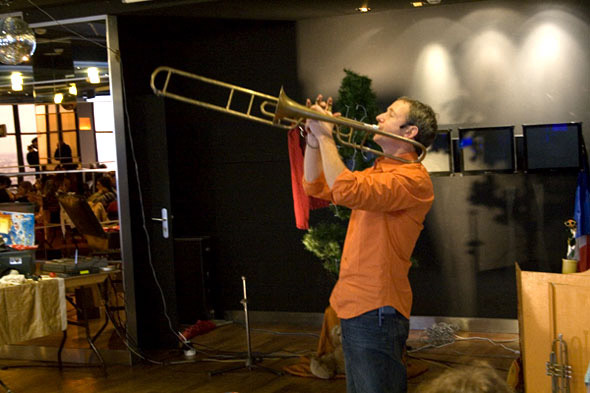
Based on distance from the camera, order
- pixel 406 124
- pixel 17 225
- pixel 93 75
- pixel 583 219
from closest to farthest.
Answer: pixel 406 124 → pixel 17 225 → pixel 583 219 → pixel 93 75

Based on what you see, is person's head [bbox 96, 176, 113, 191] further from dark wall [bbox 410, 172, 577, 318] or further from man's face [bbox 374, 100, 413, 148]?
man's face [bbox 374, 100, 413, 148]

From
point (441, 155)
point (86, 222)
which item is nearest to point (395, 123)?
point (441, 155)

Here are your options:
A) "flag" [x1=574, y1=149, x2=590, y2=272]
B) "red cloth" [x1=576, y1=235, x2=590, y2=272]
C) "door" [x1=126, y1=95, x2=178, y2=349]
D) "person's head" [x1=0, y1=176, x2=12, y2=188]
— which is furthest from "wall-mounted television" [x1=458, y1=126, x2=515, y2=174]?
"person's head" [x1=0, y1=176, x2=12, y2=188]

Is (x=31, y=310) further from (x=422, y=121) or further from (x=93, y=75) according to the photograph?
(x=422, y=121)

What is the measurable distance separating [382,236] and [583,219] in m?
3.28

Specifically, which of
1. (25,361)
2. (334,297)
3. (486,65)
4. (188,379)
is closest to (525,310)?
(334,297)

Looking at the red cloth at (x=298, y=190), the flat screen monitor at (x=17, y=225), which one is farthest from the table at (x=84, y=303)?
the red cloth at (x=298, y=190)

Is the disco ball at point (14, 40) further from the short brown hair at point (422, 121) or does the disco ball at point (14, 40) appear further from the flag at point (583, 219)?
the flag at point (583, 219)

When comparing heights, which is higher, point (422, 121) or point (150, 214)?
point (422, 121)

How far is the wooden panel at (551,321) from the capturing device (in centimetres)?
319

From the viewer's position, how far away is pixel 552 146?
18.7 ft

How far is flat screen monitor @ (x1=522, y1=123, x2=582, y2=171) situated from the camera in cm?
563

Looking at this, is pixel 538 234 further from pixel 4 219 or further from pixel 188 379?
pixel 4 219

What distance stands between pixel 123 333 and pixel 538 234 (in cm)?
334
